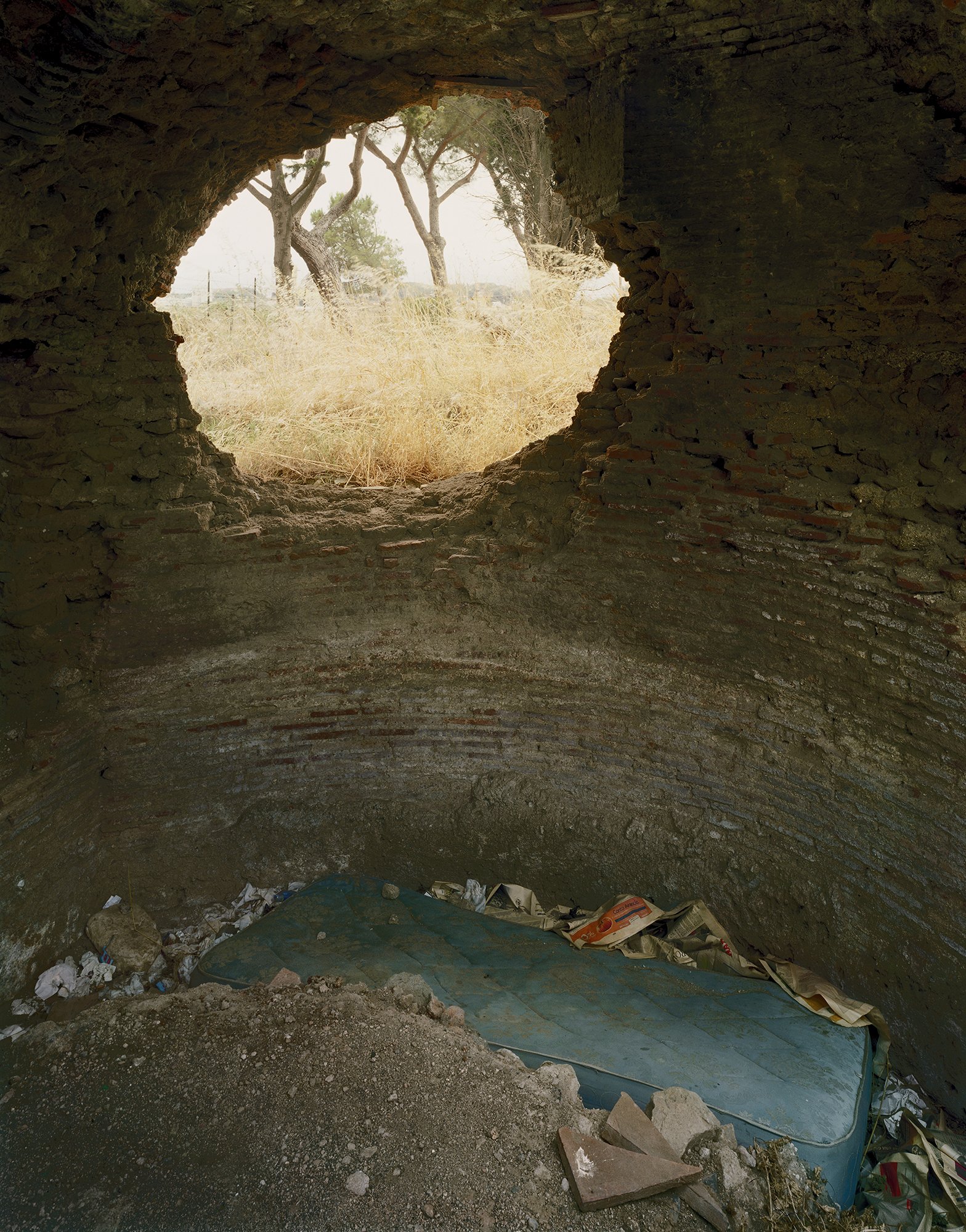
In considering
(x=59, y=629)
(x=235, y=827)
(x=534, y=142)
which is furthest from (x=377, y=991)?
(x=534, y=142)

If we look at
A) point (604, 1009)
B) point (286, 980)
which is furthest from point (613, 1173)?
point (286, 980)

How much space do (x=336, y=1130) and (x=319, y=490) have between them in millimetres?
2660

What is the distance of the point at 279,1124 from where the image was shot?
7.93 feet

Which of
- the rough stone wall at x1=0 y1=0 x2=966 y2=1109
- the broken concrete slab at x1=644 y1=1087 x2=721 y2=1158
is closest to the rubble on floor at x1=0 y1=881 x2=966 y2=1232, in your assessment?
the broken concrete slab at x1=644 y1=1087 x2=721 y2=1158

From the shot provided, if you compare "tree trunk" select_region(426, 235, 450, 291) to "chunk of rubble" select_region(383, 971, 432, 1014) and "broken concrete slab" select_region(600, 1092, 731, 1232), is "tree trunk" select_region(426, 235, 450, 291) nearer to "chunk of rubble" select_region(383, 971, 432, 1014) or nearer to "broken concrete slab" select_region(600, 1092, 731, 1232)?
"chunk of rubble" select_region(383, 971, 432, 1014)

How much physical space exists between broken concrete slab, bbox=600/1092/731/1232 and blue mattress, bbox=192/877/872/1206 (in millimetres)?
197

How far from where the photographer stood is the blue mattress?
265 cm

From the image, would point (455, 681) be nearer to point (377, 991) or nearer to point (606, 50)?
point (377, 991)

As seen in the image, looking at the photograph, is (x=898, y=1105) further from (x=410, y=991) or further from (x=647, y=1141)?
(x=410, y=991)

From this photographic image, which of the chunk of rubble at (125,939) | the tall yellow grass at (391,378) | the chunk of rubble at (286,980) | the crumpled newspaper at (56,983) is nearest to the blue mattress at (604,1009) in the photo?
the chunk of rubble at (286,980)

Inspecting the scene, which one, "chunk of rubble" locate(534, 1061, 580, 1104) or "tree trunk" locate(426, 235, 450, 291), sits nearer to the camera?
"chunk of rubble" locate(534, 1061, 580, 1104)

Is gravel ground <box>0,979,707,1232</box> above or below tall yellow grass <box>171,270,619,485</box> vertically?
below

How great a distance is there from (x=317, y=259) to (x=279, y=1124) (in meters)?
8.65

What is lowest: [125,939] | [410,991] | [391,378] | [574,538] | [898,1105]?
[898,1105]
